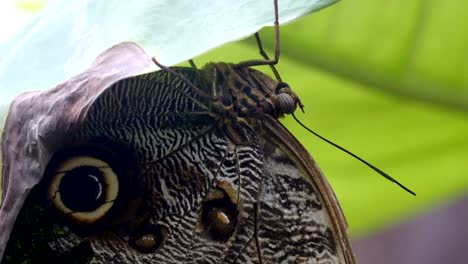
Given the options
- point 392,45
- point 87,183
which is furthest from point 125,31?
point 392,45

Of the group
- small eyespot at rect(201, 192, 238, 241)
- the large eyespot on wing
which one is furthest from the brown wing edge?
the large eyespot on wing

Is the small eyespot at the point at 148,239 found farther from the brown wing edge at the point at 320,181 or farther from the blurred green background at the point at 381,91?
the blurred green background at the point at 381,91

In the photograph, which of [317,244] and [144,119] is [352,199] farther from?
[144,119]

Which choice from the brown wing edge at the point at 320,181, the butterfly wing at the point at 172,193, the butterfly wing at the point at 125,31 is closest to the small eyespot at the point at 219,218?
the butterfly wing at the point at 172,193

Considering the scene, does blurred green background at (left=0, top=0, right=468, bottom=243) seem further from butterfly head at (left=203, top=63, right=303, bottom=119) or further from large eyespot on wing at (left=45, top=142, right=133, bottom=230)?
large eyespot on wing at (left=45, top=142, right=133, bottom=230)

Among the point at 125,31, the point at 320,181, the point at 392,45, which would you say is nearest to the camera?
the point at 125,31

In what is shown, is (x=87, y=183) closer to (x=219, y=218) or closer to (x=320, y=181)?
(x=219, y=218)
